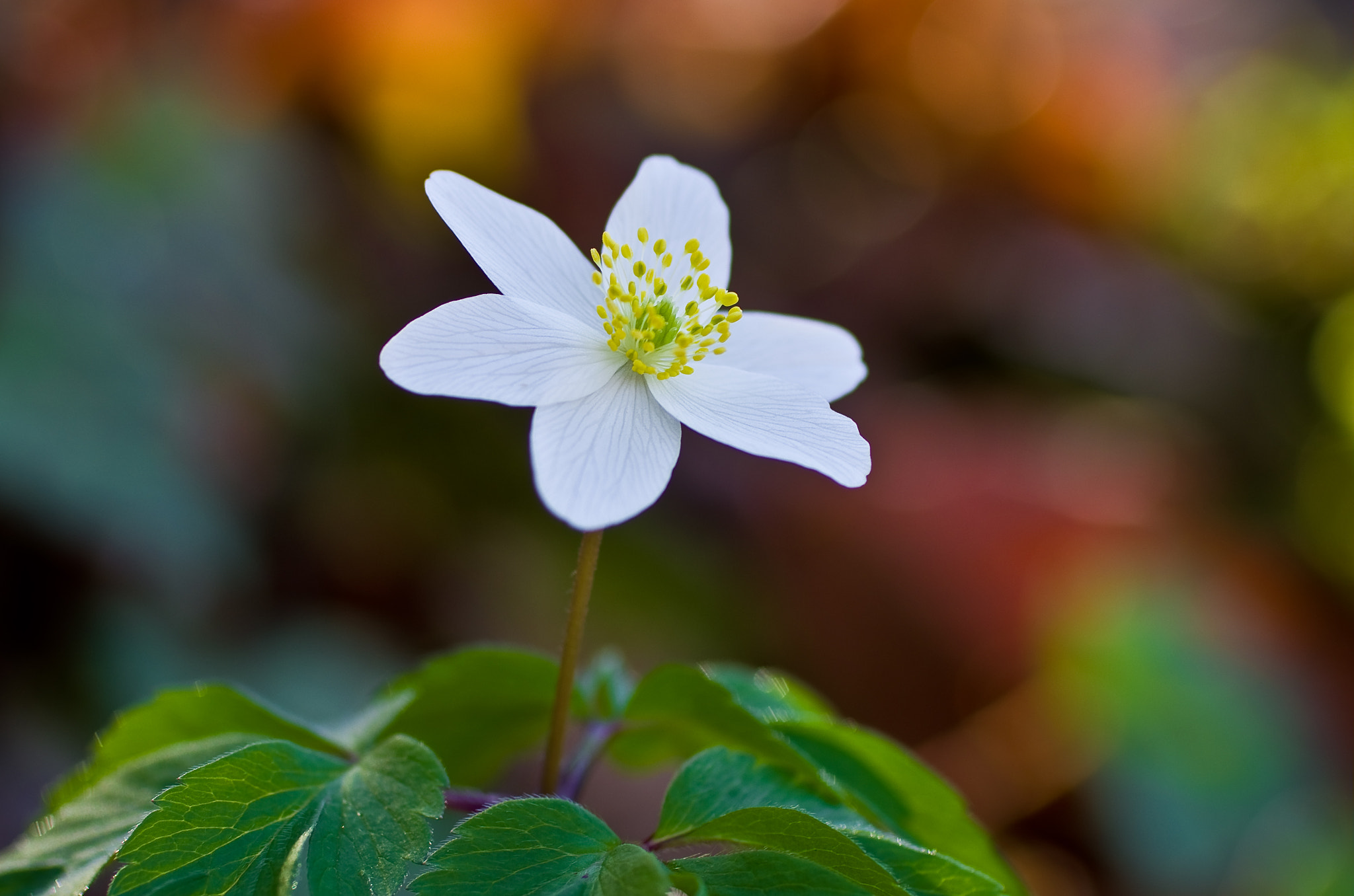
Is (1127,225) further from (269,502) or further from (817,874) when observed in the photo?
(817,874)

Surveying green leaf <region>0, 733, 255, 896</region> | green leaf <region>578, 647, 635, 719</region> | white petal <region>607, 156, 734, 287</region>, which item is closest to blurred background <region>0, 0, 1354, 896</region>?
green leaf <region>0, 733, 255, 896</region>

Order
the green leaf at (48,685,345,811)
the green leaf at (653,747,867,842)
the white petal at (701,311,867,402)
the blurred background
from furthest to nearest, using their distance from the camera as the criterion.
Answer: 1. the blurred background
2. the white petal at (701,311,867,402)
3. the green leaf at (48,685,345,811)
4. the green leaf at (653,747,867,842)

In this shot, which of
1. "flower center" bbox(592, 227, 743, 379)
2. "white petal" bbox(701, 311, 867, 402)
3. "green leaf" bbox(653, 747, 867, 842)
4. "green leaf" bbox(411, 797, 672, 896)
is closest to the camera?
"green leaf" bbox(411, 797, 672, 896)

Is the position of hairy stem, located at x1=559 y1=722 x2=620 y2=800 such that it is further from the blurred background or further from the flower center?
the blurred background

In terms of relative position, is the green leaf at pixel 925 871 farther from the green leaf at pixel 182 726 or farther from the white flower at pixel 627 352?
the green leaf at pixel 182 726

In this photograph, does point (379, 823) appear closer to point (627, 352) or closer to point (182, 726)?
point (182, 726)

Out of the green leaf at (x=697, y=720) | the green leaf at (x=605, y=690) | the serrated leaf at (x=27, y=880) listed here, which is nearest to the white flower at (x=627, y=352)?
the green leaf at (x=697, y=720)

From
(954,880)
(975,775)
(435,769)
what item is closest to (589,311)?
(435,769)
